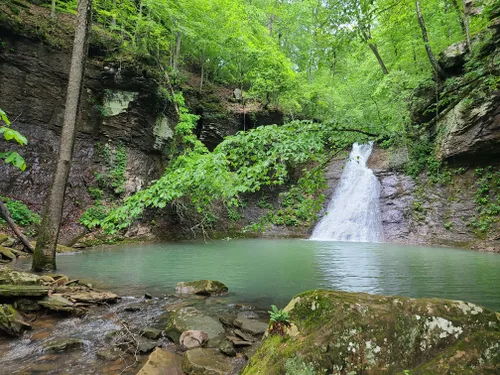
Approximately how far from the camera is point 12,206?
35.6 ft

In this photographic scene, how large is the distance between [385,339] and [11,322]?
13.3 feet

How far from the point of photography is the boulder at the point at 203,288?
564cm

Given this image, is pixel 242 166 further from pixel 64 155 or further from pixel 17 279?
pixel 64 155

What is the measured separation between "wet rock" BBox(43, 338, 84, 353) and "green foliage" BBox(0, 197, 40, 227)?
30.8 feet

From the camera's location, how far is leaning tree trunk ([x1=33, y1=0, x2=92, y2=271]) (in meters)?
6.62

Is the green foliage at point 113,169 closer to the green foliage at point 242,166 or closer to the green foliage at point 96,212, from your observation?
the green foliage at point 96,212

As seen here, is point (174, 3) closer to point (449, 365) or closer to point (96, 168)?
point (96, 168)

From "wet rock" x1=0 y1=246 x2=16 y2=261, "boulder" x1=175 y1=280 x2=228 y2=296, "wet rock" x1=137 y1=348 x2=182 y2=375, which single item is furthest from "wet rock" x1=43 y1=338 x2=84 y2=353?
"wet rock" x1=0 y1=246 x2=16 y2=261

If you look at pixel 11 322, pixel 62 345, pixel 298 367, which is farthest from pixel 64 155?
pixel 298 367

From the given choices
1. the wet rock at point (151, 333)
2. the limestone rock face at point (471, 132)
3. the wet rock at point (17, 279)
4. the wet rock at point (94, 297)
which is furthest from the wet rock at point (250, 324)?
the limestone rock face at point (471, 132)

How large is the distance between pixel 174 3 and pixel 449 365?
733 inches

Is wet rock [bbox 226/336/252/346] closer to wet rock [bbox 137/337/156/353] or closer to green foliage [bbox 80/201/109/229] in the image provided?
wet rock [bbox 137/337/156/353]

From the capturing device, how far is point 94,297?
4820 millimetres

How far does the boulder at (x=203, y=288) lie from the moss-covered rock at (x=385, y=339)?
3.44 m
